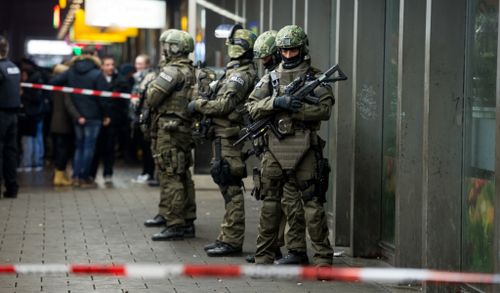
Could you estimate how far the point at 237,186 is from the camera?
10422 millimetres

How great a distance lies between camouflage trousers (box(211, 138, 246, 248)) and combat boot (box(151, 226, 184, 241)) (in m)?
1.07

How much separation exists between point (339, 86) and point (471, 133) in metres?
3.13

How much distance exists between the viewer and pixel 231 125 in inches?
408

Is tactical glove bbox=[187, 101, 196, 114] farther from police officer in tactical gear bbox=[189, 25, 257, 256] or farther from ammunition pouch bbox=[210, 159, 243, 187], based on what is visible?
ammunition pouch bbox=[210, 159, 243, 187]

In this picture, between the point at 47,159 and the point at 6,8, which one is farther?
the point at 6,8

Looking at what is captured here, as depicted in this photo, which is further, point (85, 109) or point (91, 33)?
point (91, 33)

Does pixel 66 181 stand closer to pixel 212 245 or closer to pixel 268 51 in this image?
pixel 212 245

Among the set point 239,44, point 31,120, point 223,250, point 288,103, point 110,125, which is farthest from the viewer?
point 31,120

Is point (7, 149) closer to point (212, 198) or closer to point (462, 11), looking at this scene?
point (212, 198)

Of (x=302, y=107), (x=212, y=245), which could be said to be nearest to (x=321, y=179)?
(x=302, y=107)

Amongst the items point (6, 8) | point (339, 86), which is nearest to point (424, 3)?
point (339, 86)

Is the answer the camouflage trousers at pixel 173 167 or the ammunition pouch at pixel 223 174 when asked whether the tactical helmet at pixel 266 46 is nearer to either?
the ammunition pouch at pixel 223 174

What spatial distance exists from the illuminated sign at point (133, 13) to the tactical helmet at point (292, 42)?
978cm

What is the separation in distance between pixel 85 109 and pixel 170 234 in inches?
238
